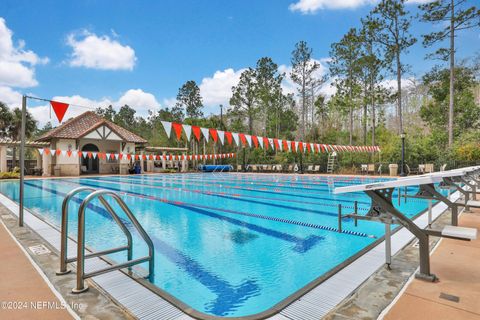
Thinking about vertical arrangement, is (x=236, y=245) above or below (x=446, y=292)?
below

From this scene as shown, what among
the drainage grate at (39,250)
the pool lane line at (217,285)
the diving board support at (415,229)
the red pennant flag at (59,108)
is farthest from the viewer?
the red pennant flag at (59,108)

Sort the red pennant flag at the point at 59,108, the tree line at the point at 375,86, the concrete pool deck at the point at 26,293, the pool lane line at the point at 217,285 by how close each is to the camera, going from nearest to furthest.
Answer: the concrete pool deck at the point at 26,293
the pool lane line at the point at 217,285
the red pennant flag at the point at 59,108
the tree line at the point at 375,86

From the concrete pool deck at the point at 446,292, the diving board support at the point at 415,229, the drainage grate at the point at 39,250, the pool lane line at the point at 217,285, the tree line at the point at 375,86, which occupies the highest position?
the tree line at the point at 375,86

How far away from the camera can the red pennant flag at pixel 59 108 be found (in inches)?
197

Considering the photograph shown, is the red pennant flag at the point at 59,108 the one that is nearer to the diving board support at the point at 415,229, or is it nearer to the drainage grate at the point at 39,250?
the drainage grate at the point at 39,250

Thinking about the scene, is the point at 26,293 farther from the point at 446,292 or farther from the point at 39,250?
the point at 446,292

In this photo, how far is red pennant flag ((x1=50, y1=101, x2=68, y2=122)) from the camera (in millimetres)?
5003

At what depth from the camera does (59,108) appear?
5.10 metres

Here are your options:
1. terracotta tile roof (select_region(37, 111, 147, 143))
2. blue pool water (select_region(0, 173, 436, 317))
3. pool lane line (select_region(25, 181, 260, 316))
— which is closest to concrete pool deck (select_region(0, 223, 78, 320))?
blue pool water (select_region(0, 173, 436, 317))

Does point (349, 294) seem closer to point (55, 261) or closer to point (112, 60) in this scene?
point (55, 261)

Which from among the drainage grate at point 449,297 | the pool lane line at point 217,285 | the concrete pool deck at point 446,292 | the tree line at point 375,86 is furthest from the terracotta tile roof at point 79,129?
the drainage grate at point 449,297

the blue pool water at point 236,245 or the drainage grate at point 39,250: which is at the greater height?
the drainage grate at point 39,250

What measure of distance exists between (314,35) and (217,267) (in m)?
27.6

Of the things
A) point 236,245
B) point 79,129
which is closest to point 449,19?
point 236,245
